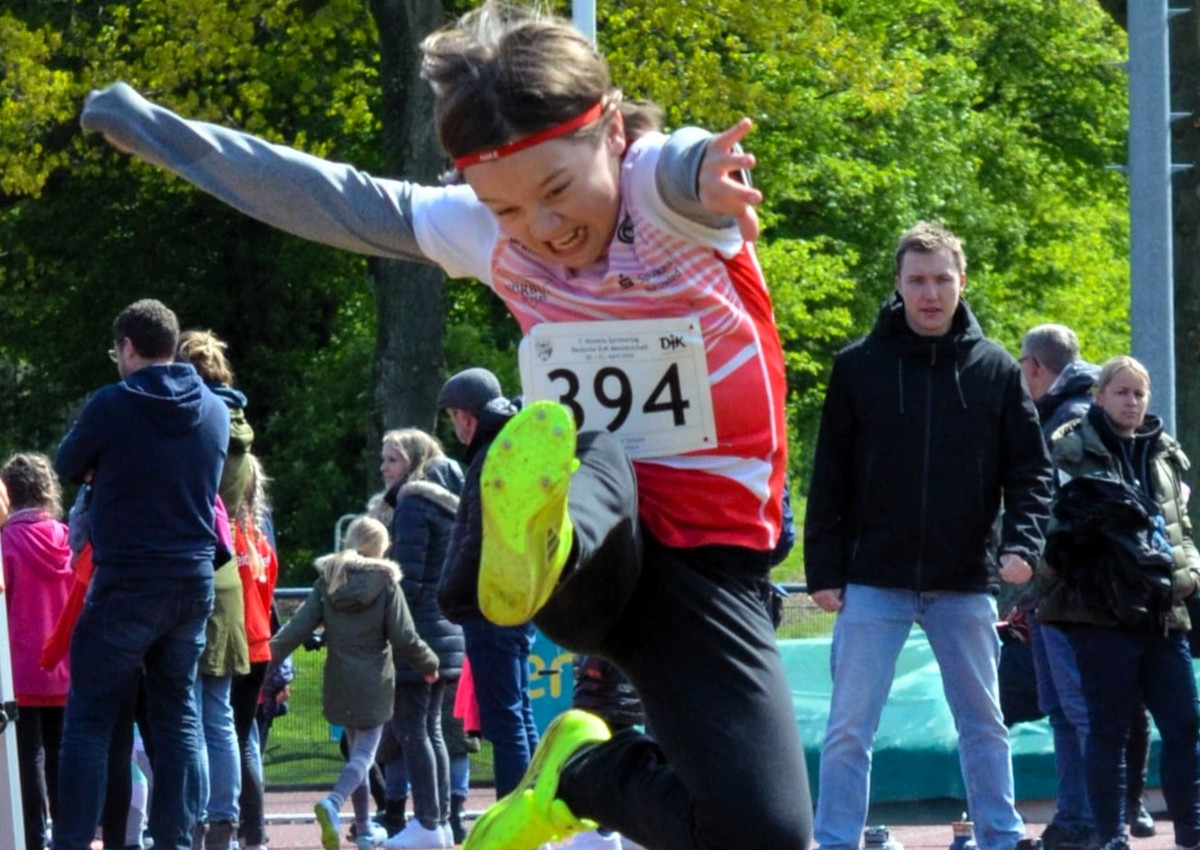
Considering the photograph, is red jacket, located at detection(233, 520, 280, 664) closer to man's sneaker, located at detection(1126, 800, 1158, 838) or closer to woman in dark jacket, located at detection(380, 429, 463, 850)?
woman in dark jacket, located at detection(380, 429, 463, 850)

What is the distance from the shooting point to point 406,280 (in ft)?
65.6

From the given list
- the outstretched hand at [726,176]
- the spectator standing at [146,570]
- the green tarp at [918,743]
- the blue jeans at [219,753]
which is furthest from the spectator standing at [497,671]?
the outstretched hand at [726,176]

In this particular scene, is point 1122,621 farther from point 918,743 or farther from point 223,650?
point 223,650

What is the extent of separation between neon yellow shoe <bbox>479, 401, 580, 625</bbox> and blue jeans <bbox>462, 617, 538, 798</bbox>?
549cm

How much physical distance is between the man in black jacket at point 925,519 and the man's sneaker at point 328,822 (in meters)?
2.77

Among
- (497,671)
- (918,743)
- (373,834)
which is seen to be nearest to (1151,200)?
(918,743)

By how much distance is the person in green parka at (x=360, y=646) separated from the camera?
10.4 m

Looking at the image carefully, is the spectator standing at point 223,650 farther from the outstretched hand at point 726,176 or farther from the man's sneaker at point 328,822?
the outstretched hand at point 726,176

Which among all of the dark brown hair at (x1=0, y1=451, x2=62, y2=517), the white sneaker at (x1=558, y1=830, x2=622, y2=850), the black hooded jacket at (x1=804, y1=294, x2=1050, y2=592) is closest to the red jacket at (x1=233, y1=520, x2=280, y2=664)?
the dark brown hair at (x1=0, y1=451, x2=62, y2=517)

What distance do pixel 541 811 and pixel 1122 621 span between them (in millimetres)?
4303

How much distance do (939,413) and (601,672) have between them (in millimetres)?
1565

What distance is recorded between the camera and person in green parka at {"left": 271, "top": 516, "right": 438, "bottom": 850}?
10.4 m

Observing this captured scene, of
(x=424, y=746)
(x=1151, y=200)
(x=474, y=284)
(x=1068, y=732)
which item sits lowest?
(x=424, y=746)

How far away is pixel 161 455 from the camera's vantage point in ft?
28.1
